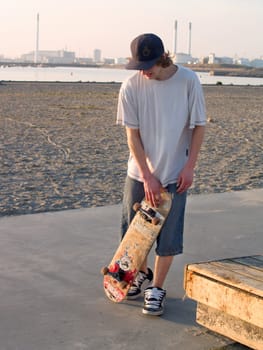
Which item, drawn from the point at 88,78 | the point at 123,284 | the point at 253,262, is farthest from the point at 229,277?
the point at 88,78

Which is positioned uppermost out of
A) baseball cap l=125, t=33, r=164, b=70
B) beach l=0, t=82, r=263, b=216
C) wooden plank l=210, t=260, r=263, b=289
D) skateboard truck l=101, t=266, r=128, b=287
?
baseball cap l=125, t=33, r=164, b=70

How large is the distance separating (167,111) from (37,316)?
4.84 ft

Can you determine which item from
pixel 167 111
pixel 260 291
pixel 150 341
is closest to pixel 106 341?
pixel 150 341

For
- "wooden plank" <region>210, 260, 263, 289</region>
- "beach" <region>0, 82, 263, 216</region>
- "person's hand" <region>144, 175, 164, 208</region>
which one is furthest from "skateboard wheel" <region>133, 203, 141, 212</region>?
"beach" <region>0, 82, 263, 216</region>

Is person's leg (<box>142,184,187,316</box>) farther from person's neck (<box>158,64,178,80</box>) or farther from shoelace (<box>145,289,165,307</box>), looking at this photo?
person's neck (<box>158,64,178,80</box>)

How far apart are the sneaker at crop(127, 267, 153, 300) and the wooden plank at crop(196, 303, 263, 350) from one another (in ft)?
2.16

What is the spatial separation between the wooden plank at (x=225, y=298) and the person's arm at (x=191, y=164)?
1.85ft

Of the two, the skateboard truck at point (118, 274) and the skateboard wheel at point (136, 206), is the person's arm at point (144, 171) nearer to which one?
the skateboard wheel at point (136, 206)

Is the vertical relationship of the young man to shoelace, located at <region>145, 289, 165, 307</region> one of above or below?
above

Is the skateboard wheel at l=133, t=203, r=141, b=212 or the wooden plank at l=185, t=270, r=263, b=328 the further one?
the skateboard wheel at l=133, t=203, r=141, b=212

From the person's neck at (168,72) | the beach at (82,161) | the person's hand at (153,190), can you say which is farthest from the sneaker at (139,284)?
the beach at (82,161)

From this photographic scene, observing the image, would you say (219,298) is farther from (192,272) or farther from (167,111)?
(167,111)

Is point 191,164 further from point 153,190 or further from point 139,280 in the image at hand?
point 139,280

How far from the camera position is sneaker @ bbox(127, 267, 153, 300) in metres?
4.75
